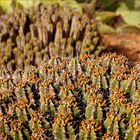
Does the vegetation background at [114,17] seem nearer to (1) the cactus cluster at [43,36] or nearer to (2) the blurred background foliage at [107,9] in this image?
(2) the blurred background foliage at [107,9]

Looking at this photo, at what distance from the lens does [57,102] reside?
412cm

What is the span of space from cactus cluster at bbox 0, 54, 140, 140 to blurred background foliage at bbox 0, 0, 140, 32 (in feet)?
14.2

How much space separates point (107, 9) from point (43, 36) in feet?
12.5

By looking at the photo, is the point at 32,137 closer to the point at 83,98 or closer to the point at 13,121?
the point at 13,121

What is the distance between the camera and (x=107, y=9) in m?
10.8

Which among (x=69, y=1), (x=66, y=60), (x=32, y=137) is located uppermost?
(x=69, y=1)

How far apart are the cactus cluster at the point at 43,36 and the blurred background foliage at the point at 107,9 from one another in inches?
49.1

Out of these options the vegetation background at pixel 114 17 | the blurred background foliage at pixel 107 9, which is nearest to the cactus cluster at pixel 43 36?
the vegetation background at pixel 114 17

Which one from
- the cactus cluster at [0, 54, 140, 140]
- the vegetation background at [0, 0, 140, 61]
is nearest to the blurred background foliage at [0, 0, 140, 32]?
the vegetation background at [0, 0, 140, 61]

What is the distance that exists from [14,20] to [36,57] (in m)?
0.99

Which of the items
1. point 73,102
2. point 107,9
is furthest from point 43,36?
point 107,9

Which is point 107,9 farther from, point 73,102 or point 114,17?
point 73,102

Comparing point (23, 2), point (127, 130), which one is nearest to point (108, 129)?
point (127, 130)

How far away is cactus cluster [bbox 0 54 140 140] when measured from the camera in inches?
149
